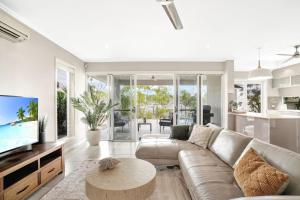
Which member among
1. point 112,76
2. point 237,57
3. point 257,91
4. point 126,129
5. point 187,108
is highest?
point 237,57

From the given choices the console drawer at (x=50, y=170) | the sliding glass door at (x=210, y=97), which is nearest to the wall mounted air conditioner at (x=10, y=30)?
the console drawer at (x=50, y=170)

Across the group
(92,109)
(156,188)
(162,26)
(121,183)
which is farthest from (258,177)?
(92,109)

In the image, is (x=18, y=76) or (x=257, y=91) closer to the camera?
(x=18, y=76)

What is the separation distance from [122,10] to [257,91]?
6.33 m

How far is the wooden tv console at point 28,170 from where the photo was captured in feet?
6.23

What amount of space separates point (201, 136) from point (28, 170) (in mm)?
2699

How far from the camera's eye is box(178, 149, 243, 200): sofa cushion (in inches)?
60.7

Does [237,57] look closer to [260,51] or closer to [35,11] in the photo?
[260,51]

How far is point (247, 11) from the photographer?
254 centimetres

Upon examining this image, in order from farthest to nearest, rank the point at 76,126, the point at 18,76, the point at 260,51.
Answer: the point at 76,126, the point at 260,51, the point at 18,76

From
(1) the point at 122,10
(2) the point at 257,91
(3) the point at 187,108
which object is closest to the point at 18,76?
(1) the point at 122,10

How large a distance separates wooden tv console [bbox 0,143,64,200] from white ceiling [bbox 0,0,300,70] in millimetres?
2010

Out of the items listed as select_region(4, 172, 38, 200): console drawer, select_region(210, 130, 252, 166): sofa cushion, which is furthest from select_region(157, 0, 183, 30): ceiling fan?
select_region(4, 172, 38, 200): console drawer

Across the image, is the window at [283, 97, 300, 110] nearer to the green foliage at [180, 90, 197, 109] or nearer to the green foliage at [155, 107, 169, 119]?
the green foliage at [180, 90, 197, 109]
